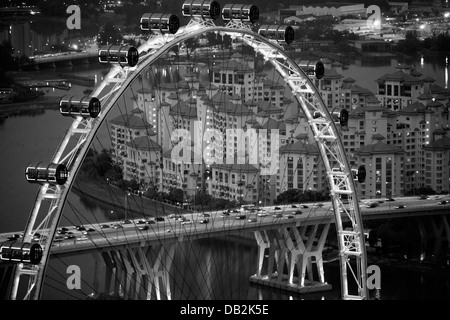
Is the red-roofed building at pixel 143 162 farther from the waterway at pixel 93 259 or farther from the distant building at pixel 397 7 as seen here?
the distant building at pixel 397 7

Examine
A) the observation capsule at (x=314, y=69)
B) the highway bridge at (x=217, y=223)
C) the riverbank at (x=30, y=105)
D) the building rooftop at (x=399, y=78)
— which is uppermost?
the observation capsule at (x=314, y=69)

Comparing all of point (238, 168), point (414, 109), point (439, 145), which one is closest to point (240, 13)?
point (238, 168)

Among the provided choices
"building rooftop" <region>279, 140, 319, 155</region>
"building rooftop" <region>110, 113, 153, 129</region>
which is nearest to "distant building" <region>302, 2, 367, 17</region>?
"building rooftop" <region>279, 140, 319, 155</region>

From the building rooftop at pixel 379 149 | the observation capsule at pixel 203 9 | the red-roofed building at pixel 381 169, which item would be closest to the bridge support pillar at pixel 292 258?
→ the red-roofed building at pixel 381 169

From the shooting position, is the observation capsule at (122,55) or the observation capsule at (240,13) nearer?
the observation capsule at (122,55)

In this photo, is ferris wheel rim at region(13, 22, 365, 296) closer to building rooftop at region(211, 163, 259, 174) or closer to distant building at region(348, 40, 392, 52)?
building rooftop at region(211, 163, 259, 174)
